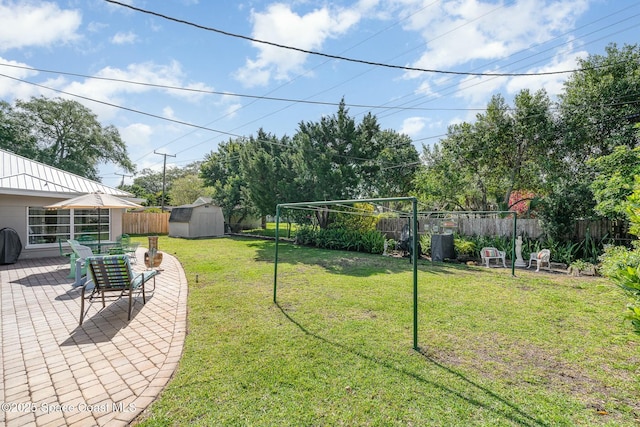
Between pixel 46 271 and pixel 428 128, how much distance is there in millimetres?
15889

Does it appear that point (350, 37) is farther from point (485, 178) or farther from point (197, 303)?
point (485, 178)

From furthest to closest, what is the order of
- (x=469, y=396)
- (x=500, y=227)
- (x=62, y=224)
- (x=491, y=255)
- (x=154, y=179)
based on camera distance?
1. (x=154, y=179)
2. (x=500, y=227)
3. (x=62, y=224)
4. (x=491, y=255)
5. (x=469, y=396)

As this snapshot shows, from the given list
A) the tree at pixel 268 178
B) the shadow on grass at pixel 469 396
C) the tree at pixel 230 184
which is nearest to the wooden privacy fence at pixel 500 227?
the tree at pixel 268 178

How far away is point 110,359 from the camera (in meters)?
3.28

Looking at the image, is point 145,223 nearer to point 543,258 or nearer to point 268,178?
point 268,178

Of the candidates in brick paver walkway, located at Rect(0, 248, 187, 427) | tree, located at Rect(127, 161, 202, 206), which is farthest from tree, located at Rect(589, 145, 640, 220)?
tree, located at Rect(127, 161, 202, 206)

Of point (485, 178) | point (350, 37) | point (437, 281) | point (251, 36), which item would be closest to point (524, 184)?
point (485, 178)

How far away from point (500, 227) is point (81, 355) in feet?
41.8

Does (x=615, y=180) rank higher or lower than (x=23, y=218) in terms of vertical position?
higher

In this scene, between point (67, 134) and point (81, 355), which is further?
point (67, 134)

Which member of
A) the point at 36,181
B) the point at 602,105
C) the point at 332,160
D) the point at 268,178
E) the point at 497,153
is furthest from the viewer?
the point at 268,178

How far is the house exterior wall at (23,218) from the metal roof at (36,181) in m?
0.47

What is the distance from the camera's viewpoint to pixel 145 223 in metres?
21.3

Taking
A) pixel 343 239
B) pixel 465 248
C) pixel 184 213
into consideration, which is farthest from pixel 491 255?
pixel 184 213
